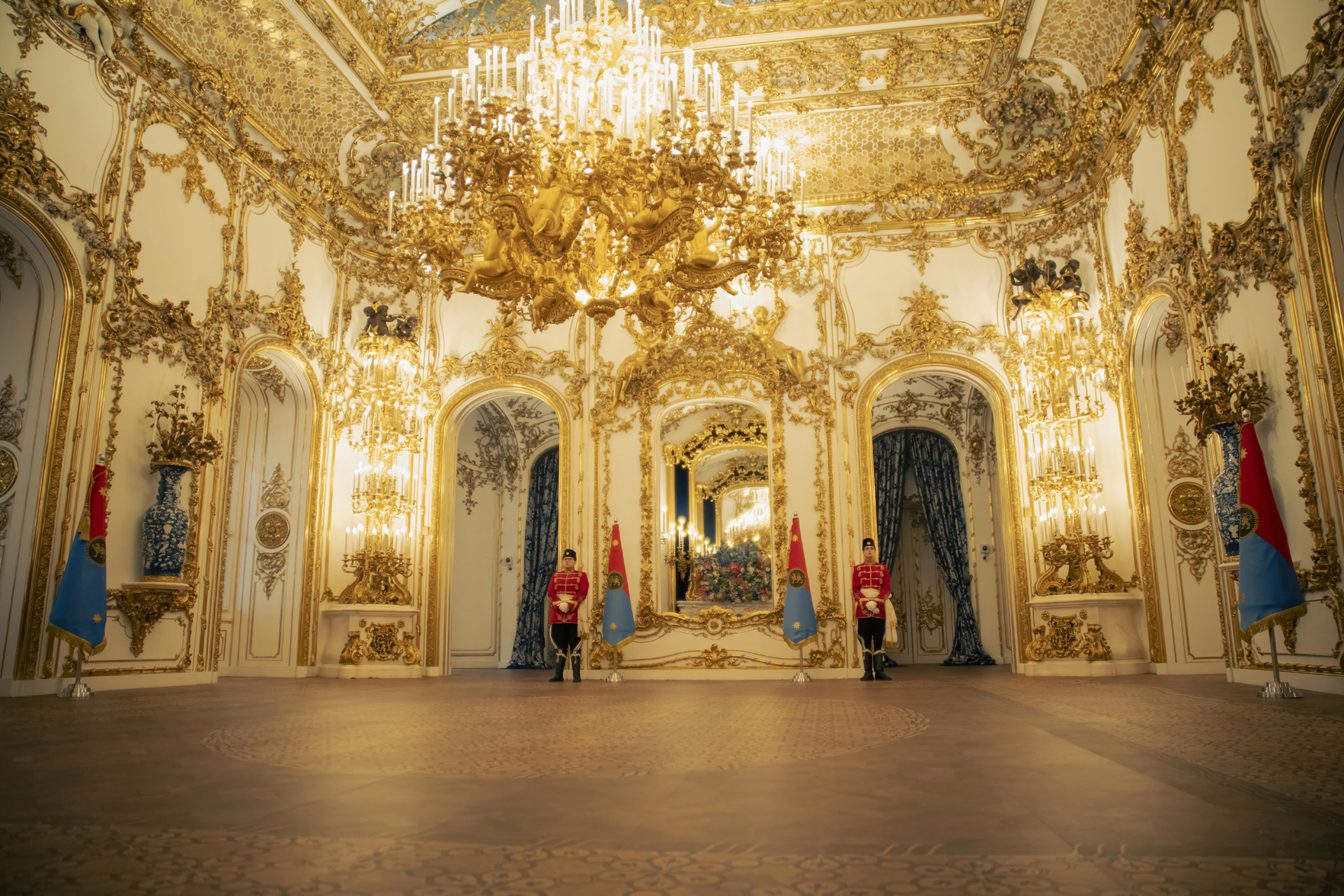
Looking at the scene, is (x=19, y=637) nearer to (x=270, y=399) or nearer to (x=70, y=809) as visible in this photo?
(x=270, y=399)

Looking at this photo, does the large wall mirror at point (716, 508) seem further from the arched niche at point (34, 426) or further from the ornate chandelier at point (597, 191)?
the arched niche at point (34, 426)

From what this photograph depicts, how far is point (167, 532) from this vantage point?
320 inches

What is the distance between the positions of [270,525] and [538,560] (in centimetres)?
501

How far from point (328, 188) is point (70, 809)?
10425 mm

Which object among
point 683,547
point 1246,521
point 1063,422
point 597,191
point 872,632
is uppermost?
point 597,191

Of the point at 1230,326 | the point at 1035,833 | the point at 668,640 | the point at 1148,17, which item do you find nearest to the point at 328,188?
the point at 668,640

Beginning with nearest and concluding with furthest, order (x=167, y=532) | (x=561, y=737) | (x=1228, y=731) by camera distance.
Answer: (x=1228, y=731)
(x=561, y=737)
(x=167, y=532)

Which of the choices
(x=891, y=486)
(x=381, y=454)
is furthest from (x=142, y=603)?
(x=891, y=486)

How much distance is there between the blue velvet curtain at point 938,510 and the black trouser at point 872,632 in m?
4.68

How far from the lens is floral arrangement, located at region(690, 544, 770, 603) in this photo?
11.2 meters

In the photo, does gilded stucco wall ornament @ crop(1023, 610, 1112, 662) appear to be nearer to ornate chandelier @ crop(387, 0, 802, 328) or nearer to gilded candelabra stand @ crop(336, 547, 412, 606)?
ornate chandelier @ crop(387, 0, 802, 328)

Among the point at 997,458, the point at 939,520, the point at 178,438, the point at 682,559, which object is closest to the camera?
the point at 178,438

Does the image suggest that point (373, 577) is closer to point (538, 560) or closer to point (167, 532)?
point (167, 532)

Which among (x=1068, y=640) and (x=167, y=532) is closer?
(x=167, y=532)
